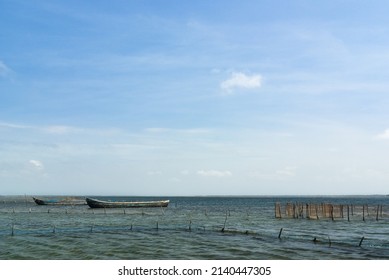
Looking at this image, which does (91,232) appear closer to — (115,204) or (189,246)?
(189,246)

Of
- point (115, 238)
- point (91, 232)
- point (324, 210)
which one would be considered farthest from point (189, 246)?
point (324, 210)

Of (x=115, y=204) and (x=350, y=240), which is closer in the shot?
(x=350, y=240)

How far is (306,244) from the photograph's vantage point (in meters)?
35.5

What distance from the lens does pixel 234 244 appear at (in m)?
35.4
